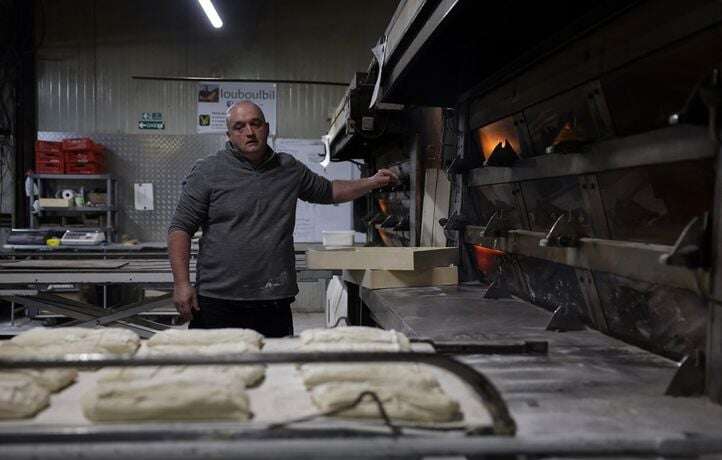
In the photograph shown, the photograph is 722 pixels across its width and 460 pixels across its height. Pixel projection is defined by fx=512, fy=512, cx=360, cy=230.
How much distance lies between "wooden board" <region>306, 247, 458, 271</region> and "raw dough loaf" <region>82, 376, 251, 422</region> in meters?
1.79

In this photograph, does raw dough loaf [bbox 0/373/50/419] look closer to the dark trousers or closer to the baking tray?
the baking tray

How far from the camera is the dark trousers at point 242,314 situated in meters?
2.93

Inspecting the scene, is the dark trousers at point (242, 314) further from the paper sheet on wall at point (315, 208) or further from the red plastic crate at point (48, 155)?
the red plastic crate at point (48, 155)

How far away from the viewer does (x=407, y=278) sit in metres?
2.88

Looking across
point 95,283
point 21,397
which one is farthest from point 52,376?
point 95,283

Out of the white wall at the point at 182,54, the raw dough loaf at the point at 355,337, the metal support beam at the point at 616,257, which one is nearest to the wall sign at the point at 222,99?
the white wall at the point at 182,54

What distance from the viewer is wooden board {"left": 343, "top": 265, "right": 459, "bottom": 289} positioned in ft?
9.32

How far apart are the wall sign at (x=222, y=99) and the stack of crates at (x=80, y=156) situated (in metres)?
1.52

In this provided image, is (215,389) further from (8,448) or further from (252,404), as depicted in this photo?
(8,448)

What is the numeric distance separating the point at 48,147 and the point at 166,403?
7093 millimetres

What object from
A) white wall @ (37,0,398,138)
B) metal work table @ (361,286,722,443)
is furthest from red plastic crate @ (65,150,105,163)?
metal work table @ (361,286,722,443)

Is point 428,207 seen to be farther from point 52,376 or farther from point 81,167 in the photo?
point 81,167

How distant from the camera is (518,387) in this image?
1253mm

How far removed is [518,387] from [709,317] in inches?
18.6
